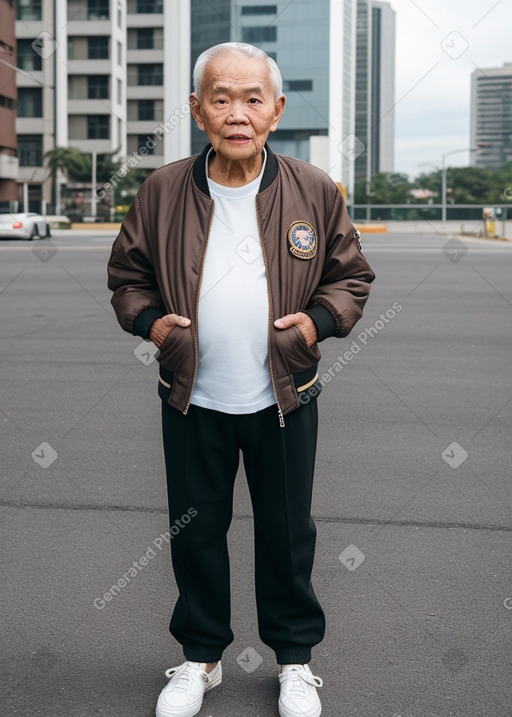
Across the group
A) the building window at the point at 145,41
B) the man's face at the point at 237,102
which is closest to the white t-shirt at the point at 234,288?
the man's face at the point at 237,102

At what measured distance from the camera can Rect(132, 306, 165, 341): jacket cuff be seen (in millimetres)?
3023

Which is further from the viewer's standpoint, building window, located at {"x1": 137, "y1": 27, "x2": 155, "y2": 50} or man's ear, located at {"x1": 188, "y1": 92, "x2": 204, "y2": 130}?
building window, located at {"x1": 137, "y1": 27, "x2": 155, "y2": 50}

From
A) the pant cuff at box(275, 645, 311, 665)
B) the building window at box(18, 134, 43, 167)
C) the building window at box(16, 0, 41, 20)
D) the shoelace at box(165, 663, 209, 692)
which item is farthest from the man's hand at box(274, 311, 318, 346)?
the building window at box(16, 0, 41, 20)

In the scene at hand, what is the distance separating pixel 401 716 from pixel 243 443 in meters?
0.93

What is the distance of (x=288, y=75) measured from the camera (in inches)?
4279

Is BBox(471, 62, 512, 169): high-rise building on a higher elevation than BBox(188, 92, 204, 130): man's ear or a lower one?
higher

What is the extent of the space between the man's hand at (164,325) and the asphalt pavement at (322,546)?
1.12 metres

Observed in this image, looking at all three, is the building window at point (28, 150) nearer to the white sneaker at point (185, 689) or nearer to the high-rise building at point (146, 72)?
the high-rise building at point (146, 72)

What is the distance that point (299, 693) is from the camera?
3.07 meters

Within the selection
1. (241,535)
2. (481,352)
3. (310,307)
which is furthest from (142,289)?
(481,352)

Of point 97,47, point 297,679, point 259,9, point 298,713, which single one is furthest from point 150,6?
point 298,713

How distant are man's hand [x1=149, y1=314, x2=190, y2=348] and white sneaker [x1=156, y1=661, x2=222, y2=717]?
1.02 metres

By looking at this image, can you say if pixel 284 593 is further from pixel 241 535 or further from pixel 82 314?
pixel 82 314

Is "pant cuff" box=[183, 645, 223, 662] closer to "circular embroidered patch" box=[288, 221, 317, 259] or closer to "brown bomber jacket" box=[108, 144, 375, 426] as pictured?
"brown bomber jacket" box=[108, 144, 375, 426]
